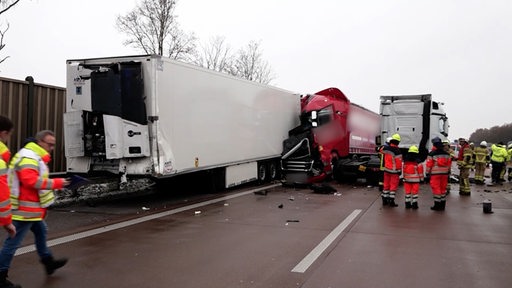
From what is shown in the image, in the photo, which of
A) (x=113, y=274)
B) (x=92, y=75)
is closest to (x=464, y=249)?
(x=113, y=274)

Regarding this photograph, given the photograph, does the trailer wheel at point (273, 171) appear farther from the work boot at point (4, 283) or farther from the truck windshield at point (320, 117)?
the work boot at point (4, 283)

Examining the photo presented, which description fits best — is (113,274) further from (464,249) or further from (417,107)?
(417,107)

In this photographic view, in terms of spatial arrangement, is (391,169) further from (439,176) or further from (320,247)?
(320,247)

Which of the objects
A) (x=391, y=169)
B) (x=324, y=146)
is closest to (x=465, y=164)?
(x=391, y=169)

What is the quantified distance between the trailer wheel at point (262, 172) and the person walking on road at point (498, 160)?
1008 cm

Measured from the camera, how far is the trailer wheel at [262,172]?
50.1 feet

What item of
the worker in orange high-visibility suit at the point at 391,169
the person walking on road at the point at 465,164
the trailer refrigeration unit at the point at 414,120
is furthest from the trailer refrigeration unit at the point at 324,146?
the worker in orange high-visibility suit at the point at 391,169

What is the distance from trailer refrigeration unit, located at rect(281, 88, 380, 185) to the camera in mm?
15445

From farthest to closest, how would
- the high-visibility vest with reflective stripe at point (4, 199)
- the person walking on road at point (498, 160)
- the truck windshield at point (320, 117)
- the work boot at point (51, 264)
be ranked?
the person walking on road at point (498, 160) < the truck windshield at point (320, 117) < the work boot at point (51, 264) < the high-visibility vest with reflective stripe at point (4, 199)

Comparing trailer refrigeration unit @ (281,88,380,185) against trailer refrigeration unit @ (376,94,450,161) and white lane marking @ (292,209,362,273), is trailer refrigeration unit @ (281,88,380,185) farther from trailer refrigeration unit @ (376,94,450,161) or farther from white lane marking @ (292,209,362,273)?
white lane marking @ (292,209,362,273)

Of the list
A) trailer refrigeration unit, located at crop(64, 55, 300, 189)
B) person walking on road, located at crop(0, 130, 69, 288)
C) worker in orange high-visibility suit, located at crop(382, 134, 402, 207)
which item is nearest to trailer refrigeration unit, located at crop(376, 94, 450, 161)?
worker in orange high-visibility suit, located at crop(382, 134, 402, 207)

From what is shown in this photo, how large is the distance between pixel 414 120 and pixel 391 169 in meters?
7.39

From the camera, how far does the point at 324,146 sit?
15.7 meters

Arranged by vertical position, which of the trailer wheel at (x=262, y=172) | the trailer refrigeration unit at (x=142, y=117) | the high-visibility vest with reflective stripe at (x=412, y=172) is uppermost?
the trailer refrigeration unit at (x=142, y=117)
